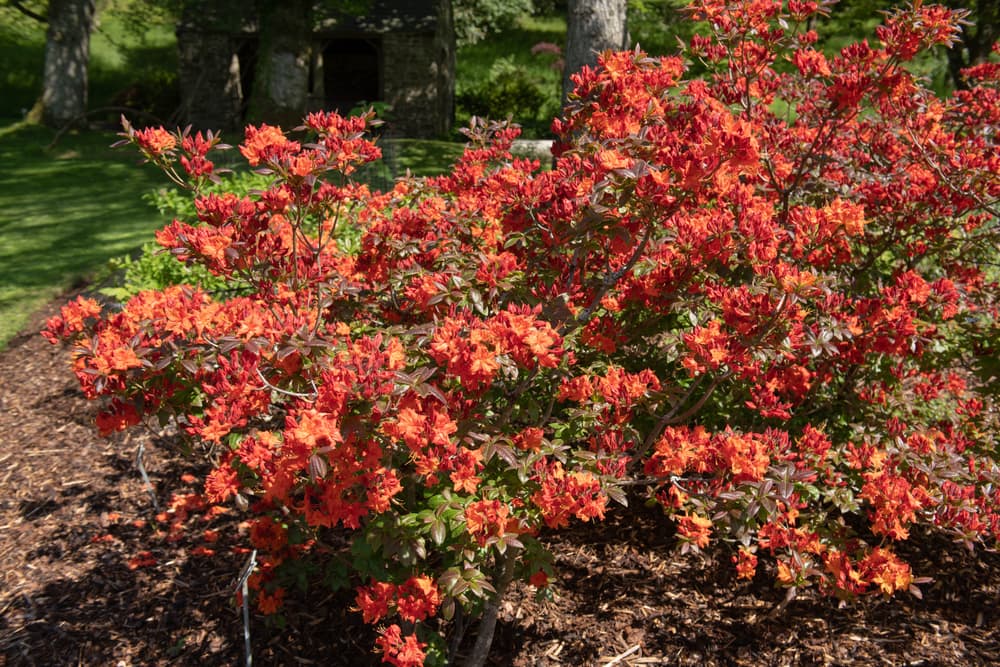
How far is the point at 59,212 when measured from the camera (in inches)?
373

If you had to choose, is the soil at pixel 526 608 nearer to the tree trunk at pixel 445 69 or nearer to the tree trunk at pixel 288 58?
the tree trunk at pixel 288 58

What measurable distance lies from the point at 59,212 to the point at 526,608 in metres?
9.23

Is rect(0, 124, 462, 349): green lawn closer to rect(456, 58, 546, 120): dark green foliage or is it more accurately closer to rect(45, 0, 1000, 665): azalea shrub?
rect(45, 0, 1000, 665): azalea shrub

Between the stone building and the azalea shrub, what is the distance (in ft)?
45.2

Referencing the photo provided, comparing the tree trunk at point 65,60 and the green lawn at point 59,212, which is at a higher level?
the tree trunk at point 65,60

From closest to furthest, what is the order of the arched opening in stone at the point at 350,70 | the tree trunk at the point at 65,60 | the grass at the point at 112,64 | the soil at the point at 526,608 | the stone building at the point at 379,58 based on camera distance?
the soil at the point at 526,608, the tree trunk at the point at 65,60, the stone building at the point at 379,58, the grass at the point at 112,64, the arched opening in stone at the point at 350,70

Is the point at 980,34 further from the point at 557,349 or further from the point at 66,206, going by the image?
the point at 66,206

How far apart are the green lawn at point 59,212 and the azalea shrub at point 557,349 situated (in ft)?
13.5

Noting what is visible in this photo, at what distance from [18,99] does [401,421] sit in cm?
2226

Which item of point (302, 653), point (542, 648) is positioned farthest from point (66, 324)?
point (542, 648)

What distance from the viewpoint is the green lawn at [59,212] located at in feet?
22.1

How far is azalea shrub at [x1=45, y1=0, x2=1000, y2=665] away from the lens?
7.15ft

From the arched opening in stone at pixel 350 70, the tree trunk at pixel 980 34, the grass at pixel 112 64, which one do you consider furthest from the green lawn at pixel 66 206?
the tree trunk at pixel 980 34

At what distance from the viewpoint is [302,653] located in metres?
2.90
